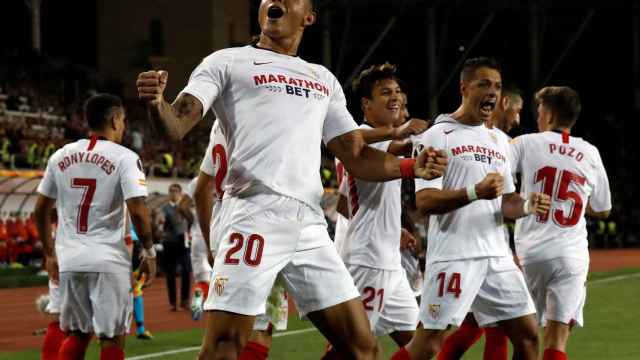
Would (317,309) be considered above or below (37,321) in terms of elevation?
above

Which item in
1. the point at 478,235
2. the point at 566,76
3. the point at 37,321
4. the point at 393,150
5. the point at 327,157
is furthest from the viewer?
the point at 566,76

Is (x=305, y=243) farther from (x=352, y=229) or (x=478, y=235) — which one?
(x=352, y=229)

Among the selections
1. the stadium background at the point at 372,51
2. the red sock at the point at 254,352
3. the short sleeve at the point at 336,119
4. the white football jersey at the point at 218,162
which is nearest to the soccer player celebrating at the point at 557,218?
the red sock at the point at 254,352

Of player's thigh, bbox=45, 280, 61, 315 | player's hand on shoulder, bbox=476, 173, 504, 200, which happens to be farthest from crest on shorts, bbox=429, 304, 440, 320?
player's thigh, bbox=45, 280, 61, 315

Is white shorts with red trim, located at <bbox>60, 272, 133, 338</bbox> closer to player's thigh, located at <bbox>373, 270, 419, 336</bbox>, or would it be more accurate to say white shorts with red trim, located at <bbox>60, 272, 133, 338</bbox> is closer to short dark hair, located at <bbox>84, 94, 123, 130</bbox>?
short dark hair, located at <bbox>84, 94, 123, 130</bbox>

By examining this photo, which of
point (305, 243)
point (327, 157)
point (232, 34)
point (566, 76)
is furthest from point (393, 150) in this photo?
point (566, 76)

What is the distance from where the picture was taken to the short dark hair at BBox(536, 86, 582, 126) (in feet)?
28.4

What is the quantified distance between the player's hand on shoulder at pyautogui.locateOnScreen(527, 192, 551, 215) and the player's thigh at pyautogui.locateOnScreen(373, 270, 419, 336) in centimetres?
136

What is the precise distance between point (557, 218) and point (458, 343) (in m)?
1.17

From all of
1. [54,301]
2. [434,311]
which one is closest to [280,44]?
[434,311]

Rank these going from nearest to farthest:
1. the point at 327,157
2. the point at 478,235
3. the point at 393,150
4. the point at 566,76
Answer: the point at 478,235
the point at 393,150
the point at 327,157
the point at 566,76

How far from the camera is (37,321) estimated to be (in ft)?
56.5

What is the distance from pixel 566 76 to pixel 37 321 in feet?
137

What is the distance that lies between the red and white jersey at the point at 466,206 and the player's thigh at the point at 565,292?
94 centimetres
